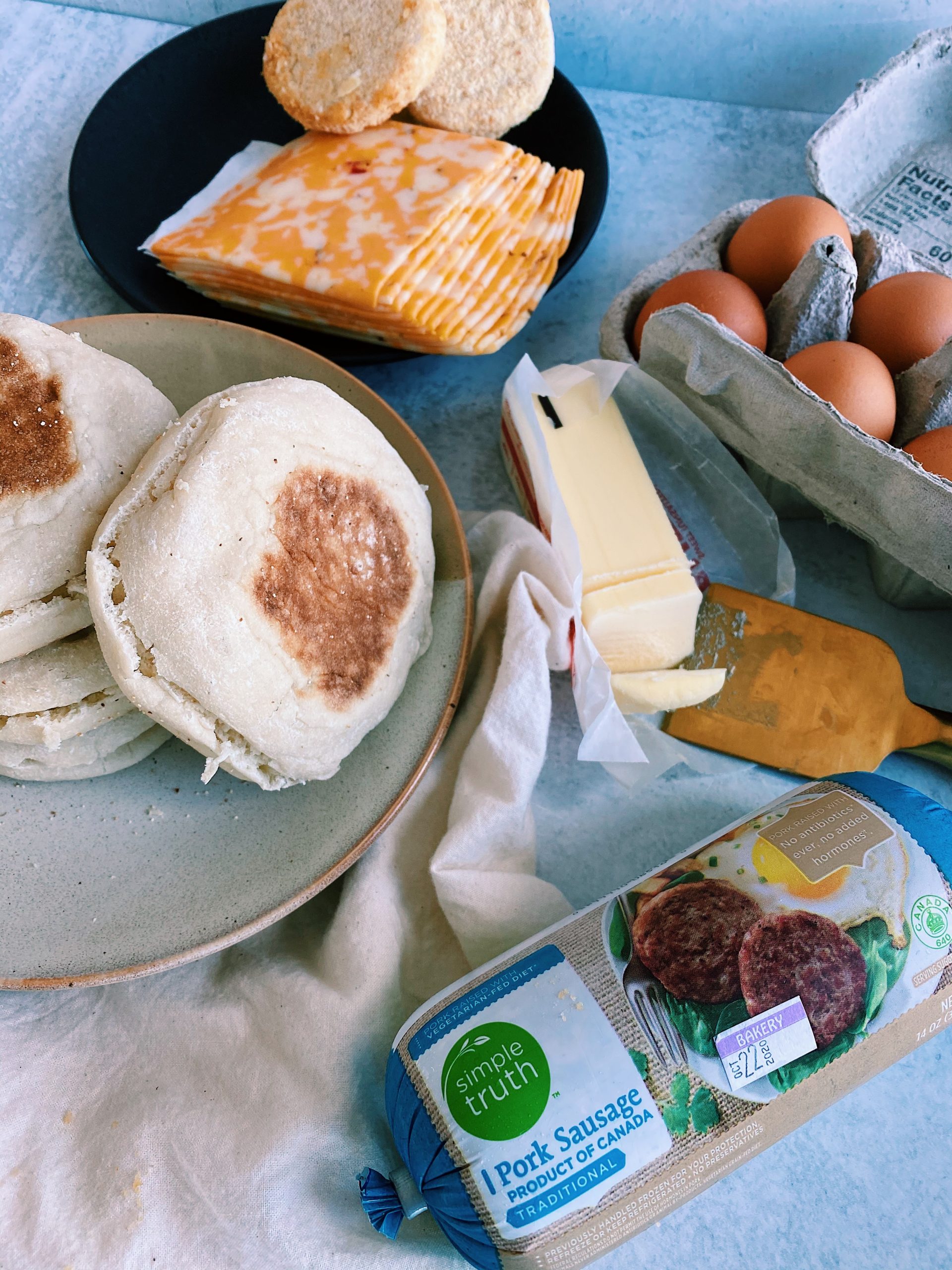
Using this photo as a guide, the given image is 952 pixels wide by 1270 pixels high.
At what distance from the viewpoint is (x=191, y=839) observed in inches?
31.8

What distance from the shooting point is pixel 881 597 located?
0.99m

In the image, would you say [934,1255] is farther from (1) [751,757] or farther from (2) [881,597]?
(2) [881,597]

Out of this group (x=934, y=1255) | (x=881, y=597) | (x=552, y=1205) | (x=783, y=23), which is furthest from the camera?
(x=783, y=23)

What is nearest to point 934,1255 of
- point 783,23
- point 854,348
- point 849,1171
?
point 849,1171

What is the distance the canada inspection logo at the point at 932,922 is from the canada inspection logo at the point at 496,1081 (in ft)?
0.93

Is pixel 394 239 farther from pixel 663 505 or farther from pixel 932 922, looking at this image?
pixel 932 922

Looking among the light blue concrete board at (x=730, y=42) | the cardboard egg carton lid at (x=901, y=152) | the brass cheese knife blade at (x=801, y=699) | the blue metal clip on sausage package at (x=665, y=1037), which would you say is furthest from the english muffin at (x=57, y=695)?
the light blue concrete board at (x=730, y=42)

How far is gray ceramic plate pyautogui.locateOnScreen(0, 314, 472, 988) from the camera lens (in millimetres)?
739

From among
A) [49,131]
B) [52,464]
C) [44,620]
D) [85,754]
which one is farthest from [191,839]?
[49,131]

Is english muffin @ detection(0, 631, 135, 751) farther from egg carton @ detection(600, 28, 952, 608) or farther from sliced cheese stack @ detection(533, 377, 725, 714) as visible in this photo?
egg carton @ detection(600, 28, 952, 608)

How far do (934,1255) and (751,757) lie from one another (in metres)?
0.43

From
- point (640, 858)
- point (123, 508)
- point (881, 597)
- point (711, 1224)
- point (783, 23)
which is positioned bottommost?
point (711, 1224)

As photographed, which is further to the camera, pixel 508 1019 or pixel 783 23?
pixel 783 23

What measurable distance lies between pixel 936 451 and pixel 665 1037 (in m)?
0.54
